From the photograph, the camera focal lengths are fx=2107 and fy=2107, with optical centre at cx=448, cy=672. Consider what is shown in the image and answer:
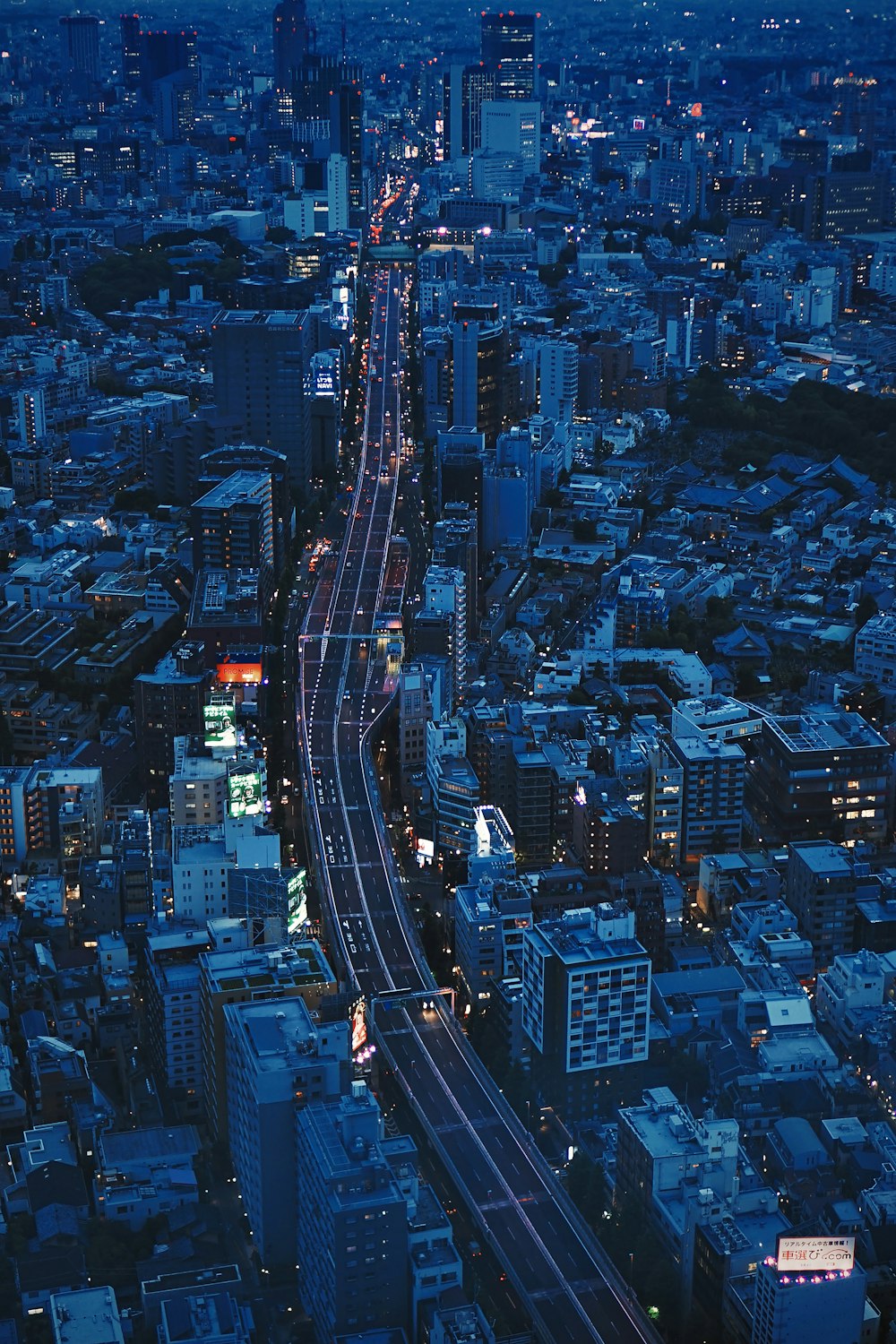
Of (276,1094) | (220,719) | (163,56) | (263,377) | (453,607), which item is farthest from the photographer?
(163,56)

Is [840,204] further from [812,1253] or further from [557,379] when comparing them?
[812,1253]

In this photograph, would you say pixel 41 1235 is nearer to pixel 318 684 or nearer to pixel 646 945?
pixel 646 945

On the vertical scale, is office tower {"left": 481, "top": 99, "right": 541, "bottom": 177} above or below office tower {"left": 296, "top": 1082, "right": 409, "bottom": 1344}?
above

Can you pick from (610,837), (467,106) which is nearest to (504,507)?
(610,837)

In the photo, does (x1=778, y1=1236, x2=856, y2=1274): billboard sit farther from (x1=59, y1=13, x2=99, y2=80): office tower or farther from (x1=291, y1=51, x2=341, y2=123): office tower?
(x1=59, y1=13, x2=99, y2=80): office tower

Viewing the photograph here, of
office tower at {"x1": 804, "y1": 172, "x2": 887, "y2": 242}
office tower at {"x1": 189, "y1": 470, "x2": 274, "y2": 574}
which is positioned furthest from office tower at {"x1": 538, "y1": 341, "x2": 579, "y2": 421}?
office tower at {"x1": 804, "y1": 172, "x2": 887, "y2": 242}

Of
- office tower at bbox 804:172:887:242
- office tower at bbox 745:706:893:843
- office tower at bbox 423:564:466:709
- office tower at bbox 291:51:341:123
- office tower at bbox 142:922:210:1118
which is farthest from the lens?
office tower at bbox 291:51:341:123

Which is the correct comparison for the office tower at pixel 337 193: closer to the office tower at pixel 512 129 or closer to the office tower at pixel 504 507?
the office tower at pixel 512 129
